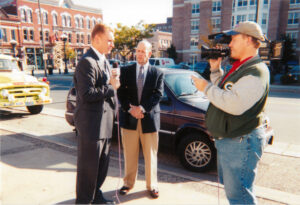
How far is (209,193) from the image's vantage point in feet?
A: 10.8

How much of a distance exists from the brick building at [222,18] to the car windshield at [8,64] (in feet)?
92.8

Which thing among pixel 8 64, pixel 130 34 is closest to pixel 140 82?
pixel 8 64

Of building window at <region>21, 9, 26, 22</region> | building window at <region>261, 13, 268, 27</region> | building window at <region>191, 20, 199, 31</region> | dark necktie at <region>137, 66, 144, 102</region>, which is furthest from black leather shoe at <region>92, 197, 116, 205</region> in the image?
building window at <region>21, 9, 26, 22</region>

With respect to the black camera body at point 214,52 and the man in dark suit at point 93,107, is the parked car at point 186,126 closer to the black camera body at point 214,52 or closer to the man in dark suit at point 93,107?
the man in dark suit at point 93,107

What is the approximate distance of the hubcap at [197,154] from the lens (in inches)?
155

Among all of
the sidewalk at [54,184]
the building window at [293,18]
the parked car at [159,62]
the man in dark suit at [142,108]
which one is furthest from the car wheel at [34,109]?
the building window at [293,18]

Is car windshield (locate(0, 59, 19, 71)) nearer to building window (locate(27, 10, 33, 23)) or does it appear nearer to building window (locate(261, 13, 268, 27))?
building window (locate(261, 13, 268, 27))

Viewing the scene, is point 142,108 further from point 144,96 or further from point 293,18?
point 293,18

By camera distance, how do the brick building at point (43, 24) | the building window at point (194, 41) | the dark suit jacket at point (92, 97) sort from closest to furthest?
the dark suit jacket at point (92, 97), the brick building at point (43, 24), the building window at point (194, 41)

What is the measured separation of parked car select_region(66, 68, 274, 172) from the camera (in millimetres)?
3943

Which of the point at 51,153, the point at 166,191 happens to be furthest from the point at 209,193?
the point at 51,153

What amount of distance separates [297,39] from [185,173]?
42.1 m

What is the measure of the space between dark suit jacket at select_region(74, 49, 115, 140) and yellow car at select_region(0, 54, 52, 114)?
5.95 m

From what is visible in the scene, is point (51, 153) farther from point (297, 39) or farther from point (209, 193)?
point (297, 39)
